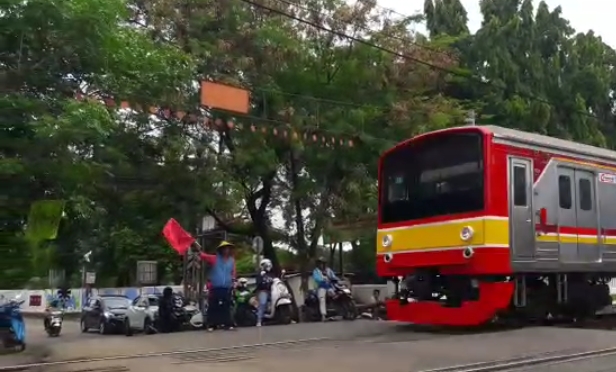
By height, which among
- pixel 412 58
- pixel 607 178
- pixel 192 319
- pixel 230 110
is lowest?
pixel 192 319

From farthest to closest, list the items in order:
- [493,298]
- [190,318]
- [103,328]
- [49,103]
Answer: [103,328] → [190,318] → [493,298] → [49,103]

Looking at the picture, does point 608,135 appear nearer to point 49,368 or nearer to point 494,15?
point 494,15

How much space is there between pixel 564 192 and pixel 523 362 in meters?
4.65

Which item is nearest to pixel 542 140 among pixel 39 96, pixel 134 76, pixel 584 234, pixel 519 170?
pixel 519 170

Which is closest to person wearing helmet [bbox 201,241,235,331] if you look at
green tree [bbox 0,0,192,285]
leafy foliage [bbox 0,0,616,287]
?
leafy foliage [bbox 0,0,616,287]

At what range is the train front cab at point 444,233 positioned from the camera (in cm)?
1173

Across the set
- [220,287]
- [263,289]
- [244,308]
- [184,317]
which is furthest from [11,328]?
[263,289]

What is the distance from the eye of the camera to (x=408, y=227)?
12.8m

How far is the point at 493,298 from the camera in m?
11.9

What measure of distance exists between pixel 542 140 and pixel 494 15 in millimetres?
15555

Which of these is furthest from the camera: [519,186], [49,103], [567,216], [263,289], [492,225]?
[263,289]

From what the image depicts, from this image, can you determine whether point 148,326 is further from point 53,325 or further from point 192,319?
point 53,325

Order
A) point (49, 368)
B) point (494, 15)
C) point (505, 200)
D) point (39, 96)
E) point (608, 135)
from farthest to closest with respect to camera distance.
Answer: point (608, 135)
point (494, 15)
point (505, 200)
point (39, 96)
point (49, 368)

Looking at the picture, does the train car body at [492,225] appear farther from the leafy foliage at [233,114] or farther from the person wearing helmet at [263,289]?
the leafy foliage at [233,114]
